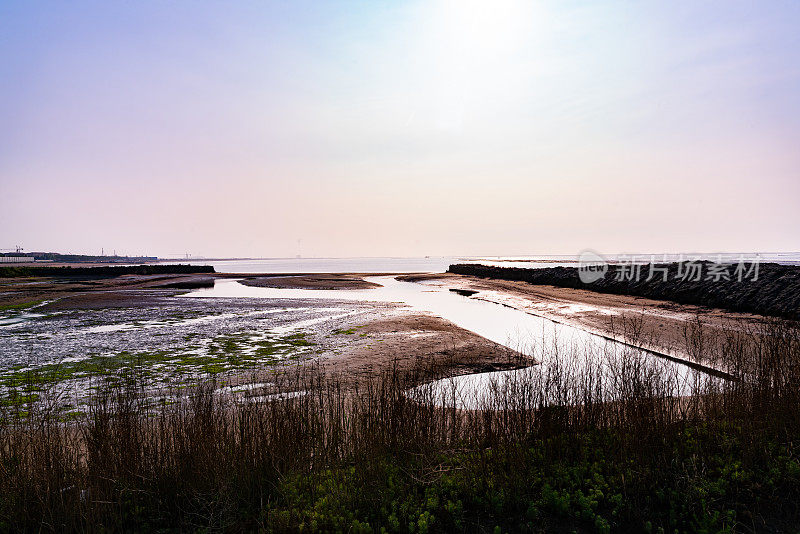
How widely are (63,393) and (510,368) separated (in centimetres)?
1362

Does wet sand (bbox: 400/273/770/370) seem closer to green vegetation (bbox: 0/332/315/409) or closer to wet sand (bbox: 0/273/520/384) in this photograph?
wet sand (bbox: 0/273/520/384)

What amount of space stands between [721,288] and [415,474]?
3128 cm

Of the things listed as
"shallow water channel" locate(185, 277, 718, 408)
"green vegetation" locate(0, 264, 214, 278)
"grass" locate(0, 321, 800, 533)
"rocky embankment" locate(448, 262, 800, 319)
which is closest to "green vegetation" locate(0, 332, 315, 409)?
"grass" locate(0, 321, 800, 533)

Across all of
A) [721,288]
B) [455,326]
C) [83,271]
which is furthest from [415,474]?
[83,271]

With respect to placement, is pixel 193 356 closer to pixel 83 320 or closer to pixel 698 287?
pixel 83 320

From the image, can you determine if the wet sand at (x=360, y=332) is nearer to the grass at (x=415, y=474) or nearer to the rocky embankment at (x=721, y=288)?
the grass at (x=415, y=474)

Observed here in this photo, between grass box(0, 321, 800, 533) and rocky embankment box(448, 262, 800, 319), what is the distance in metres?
21.6

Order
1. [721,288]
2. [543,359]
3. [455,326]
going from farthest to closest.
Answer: [721,288], [455,326], [543,359]

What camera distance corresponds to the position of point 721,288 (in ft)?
98.9

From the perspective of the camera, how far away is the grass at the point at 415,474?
6.17 meters

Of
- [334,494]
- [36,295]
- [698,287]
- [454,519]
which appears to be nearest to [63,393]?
[334,494]

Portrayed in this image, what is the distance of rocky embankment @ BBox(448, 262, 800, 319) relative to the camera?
2578 centimetres

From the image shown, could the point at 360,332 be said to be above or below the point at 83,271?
below

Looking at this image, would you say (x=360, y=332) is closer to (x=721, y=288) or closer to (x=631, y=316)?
(x=631, y=316)
